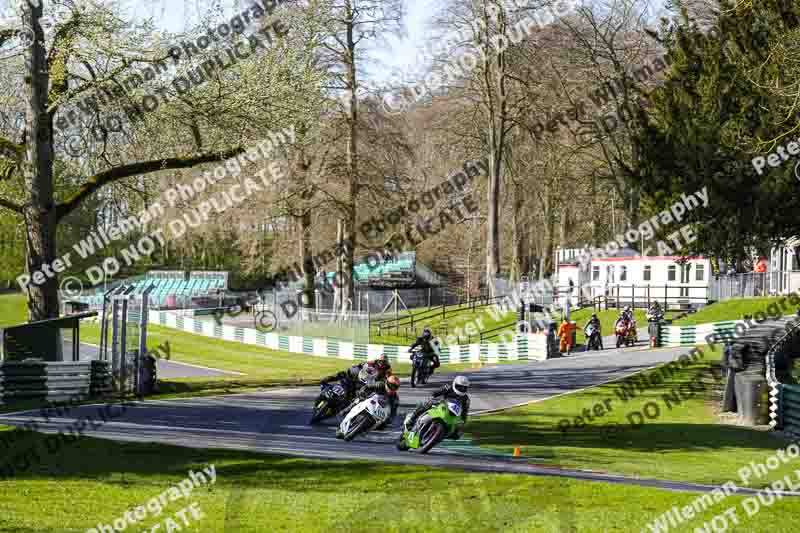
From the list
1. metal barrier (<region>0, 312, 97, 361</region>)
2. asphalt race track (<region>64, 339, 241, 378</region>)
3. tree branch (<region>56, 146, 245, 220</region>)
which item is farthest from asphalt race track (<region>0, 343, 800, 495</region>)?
asphalt race track (<region>64, 339, 241, 378</region>)

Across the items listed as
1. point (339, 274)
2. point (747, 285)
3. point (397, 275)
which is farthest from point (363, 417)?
point (397, 275)

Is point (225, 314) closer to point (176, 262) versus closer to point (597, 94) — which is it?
point (597, 94)

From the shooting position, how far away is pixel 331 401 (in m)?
17.4

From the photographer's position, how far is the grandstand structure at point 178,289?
61.5m

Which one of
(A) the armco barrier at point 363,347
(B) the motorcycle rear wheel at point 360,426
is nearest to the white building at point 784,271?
(A) the armco barrier at point 363,347

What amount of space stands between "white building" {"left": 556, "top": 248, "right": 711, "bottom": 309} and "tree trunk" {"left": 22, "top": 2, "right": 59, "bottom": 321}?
3162 centimetres

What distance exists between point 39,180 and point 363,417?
420 inches

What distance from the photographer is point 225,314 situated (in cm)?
5547

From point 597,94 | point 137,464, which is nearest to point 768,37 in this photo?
point 137,464

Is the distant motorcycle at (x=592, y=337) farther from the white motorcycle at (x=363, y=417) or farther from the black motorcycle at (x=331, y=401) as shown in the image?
the white motorcycle at (x=363, y=417)

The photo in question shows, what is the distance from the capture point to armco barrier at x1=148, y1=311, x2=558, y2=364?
→ 119 ft

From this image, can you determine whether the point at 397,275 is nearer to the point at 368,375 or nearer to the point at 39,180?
the point at 39,180

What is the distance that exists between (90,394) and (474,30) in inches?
1266

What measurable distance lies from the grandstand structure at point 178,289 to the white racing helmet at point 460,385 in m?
47.9
